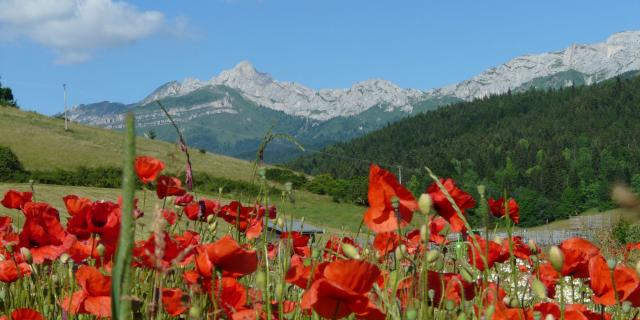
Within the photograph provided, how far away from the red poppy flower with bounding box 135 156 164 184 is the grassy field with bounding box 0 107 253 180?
45.3 metres

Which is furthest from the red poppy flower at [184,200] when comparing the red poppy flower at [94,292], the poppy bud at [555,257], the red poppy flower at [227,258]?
the poppy bud at [555,257]

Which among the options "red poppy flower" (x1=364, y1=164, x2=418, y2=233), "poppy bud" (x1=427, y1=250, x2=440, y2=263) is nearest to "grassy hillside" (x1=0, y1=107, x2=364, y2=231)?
"poppy bud" (x1=427, y1=250, x2=440, y2=263)

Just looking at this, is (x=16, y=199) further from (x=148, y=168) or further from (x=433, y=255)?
(x=433, y=255)

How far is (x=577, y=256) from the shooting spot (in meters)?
1.74

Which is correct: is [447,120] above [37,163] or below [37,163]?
above

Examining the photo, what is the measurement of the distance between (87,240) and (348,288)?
1139 mm

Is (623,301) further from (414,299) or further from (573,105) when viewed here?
(573,105)

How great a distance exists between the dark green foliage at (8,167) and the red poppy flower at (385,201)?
38525mm

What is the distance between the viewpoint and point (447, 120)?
168 m

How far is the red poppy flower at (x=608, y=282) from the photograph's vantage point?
1477 millimetres

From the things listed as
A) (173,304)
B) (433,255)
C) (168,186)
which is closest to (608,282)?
(433,255)

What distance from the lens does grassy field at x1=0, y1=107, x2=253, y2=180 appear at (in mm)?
49844

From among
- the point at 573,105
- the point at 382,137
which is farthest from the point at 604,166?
the point at 382,137

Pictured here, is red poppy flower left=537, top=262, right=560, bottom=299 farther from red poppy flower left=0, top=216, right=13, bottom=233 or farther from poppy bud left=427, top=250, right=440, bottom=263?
red poppy flower left=0, top=216, right=13, bottom=233
